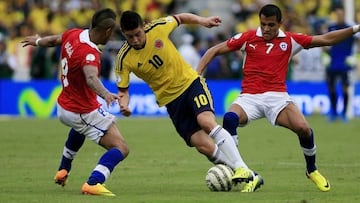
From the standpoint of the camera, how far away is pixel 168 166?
1639 cm

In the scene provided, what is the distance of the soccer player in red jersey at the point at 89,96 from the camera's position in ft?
39.5

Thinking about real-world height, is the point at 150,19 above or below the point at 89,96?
below

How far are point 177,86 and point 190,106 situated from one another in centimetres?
31

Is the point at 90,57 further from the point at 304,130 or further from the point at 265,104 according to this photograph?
the point at 304,130

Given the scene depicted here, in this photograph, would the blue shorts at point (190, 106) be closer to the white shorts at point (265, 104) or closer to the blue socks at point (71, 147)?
the white shorts at point (265, 104)

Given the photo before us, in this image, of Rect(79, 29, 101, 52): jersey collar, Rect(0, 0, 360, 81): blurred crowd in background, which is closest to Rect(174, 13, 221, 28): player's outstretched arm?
Rect(79, 29, 101, 52): jersey collar

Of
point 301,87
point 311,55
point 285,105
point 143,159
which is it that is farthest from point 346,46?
point 285,105

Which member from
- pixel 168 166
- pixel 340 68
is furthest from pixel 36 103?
pixel 168 166

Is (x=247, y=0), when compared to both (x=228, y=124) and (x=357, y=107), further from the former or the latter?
(x=228, y=124)

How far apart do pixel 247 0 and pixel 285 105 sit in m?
26.7

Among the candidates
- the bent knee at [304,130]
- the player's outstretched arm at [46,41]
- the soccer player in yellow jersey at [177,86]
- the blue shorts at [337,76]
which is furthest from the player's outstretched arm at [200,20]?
the blue shorts at [337,76]

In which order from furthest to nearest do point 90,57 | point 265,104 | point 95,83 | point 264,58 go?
point 264,58, point 265,104, point 90,57, point 95,83

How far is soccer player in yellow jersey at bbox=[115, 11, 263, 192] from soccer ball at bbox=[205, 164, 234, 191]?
0.10 meters

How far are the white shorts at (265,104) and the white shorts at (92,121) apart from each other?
77.2 inches
